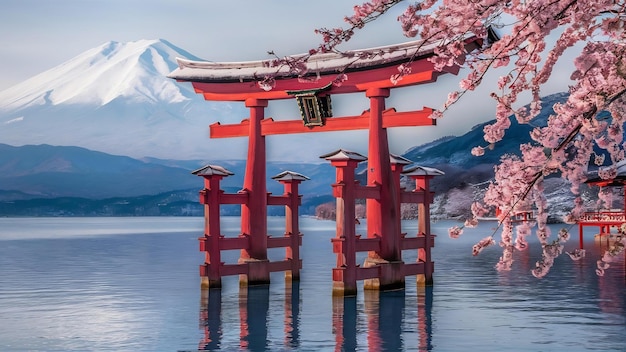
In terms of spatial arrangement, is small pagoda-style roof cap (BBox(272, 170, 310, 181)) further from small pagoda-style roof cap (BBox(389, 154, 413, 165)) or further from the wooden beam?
small pagoda-style roof cap (BBox(389, 154, 413, 165))

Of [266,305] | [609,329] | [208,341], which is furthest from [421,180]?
[208,341]

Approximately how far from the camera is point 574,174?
245 inches

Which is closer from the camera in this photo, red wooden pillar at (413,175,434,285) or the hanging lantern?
the hanging lantern

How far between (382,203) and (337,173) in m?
1.82

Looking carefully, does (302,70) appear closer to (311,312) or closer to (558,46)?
(558,46)

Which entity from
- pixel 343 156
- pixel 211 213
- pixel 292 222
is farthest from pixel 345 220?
pixel 292 222

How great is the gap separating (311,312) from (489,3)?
428 inches

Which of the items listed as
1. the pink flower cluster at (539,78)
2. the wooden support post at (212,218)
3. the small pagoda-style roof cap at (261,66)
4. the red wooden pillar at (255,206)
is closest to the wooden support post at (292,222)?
the red wooden pillar at (255,206)

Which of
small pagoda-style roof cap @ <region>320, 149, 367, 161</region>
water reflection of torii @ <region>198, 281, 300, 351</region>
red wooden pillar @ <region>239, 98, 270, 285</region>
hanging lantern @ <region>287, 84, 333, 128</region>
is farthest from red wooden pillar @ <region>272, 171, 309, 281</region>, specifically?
small pagoda-style roof cap @ <region>320, 149, 367, 161</region>

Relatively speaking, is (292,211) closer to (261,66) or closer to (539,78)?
(261,66)

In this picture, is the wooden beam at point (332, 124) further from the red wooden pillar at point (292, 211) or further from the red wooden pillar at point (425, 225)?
the red wooden pillar at point (425, 225)

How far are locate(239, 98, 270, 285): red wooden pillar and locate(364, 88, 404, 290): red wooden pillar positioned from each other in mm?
2572

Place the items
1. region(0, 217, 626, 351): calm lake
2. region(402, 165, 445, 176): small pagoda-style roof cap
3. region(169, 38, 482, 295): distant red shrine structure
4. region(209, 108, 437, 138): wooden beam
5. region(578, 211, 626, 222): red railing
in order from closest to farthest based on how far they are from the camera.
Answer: region(0, 217, 626, 351): calm lake, region(169, 38, 482, 295): distant red shrine structure, region(209, 108, 437, 138): wooden beam, region(402, 165, 445, 176): small pagoda-style roof cap, region(578, 211, 626, 222): red railing

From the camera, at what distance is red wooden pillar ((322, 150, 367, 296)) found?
16484mm
